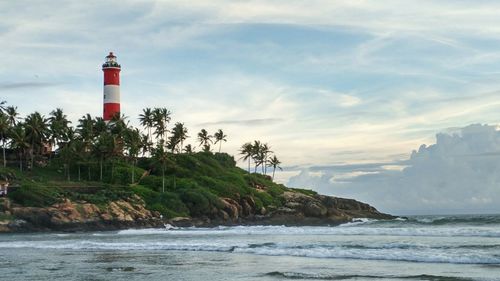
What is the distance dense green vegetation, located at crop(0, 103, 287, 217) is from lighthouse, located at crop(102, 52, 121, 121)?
2.28m

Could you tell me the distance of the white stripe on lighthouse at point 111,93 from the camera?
94.8 meters

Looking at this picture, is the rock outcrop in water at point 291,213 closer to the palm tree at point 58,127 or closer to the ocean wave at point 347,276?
the palm tree at point 58,127

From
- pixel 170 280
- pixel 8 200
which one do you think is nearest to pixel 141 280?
pixel 170 280

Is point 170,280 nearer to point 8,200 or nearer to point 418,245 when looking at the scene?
point 418,245

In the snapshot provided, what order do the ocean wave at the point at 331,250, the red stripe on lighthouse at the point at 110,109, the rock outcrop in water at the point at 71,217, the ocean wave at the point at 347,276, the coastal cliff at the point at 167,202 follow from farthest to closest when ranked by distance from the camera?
the red stripe on lighthouse at the point at 110,109, the coastal cliff at the point at 167,202, the rock outcrop in water at the point at 71,217, the ocean wave at the point at 331,250, the ocean wave at the point at 347,276

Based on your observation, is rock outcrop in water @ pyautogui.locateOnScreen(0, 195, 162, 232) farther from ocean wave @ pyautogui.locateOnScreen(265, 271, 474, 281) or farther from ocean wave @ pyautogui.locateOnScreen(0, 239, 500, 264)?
ocean wave @ pyautogui.locateOnScreen(265, 271, 474, 281)

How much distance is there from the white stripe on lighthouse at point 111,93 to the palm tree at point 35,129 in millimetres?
12568

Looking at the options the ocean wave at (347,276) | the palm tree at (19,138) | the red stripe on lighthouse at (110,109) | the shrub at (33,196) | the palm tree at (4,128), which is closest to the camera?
the ocean wave at (347,276)

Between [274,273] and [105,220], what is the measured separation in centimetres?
4641

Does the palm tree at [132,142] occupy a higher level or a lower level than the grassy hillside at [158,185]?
higher

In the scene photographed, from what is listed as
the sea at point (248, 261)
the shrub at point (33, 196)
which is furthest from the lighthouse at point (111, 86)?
the sea at point (248, 261)

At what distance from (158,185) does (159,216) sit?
13693mm

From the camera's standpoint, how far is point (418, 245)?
34.8 m

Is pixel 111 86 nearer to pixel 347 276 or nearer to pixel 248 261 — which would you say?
pixel 248 261
